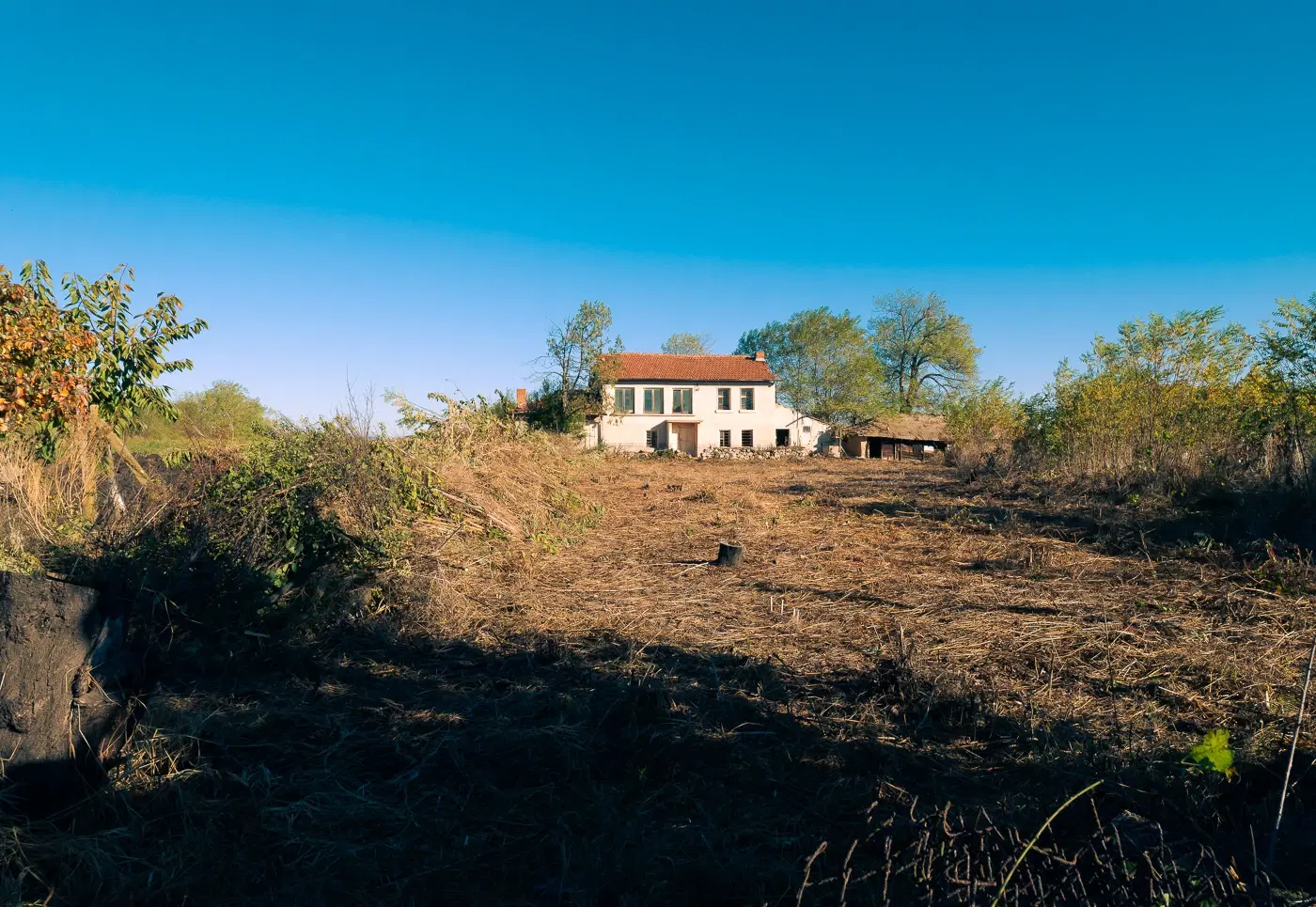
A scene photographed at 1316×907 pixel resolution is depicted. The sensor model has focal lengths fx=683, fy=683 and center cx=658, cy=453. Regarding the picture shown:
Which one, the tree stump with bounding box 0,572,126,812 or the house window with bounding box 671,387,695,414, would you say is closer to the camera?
the tree stump with bounding box 0,572,126,812

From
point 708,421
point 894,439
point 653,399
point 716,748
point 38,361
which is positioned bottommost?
point 716,748

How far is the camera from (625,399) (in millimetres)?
40406

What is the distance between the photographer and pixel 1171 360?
49.7 feet

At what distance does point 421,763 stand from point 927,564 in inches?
228

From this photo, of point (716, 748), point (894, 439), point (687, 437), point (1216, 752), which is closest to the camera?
point (1216, 752)

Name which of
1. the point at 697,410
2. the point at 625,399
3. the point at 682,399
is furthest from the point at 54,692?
the point at 697,410

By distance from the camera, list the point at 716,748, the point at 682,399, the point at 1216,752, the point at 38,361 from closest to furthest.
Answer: the point at 1216,752 < the point at 716,748 < the point at 38,361 < the point at 682,399

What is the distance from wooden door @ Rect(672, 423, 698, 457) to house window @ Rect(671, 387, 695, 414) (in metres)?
0.97

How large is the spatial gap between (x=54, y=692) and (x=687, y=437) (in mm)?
38843

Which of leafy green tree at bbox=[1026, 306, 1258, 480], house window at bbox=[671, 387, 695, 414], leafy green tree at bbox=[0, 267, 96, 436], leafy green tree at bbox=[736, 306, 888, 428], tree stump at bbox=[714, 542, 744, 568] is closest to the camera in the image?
leafy green tree at bbox=[0, 267, 96, 436]

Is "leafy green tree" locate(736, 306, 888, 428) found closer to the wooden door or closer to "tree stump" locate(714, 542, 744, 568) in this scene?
the wooden door

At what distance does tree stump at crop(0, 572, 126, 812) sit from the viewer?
3.03 meters

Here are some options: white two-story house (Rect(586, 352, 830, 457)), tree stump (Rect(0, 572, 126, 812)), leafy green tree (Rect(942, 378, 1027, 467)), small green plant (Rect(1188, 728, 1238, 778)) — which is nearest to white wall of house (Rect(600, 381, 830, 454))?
white two-story house (Rect(586, 352, 830, 457))

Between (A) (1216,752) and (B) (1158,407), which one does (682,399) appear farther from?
(A) (1216,752)
